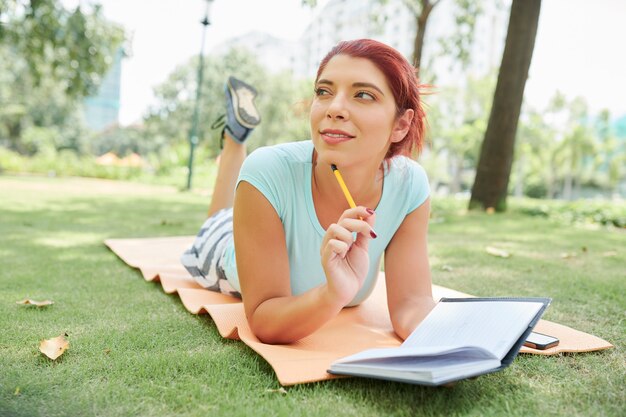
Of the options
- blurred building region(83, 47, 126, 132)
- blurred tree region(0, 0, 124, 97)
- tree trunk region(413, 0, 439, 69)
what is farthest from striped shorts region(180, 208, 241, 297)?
blurred building region(83, 47, 126, 132)

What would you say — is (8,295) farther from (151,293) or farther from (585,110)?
(585,110)

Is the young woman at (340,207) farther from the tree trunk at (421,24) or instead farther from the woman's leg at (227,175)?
the tree trunk at (421,24)

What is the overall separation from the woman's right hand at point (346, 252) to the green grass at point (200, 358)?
29cm

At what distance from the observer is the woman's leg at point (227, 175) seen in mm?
3480

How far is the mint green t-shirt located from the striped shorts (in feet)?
2.38

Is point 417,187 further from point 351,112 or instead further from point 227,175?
point 227,175

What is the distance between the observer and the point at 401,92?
1.89 metres

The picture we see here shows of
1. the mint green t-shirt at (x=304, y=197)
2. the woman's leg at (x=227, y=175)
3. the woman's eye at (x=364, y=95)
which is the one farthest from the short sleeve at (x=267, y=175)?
the woman's leg at (x=227, y=175)

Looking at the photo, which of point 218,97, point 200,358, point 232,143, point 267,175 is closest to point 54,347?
point 200,358

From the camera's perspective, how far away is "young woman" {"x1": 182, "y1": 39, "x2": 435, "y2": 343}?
5.60 ft

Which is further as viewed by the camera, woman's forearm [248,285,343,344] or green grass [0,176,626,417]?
woman's forearm [248,285,343,344]

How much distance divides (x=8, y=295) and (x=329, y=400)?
187 cm

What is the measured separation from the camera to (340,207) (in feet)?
6.93

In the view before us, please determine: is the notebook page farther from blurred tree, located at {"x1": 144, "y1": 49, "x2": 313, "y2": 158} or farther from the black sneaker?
blurred tree, located at {"x1": 144, "y1": 49, "x2": 313, "y2": 158}
